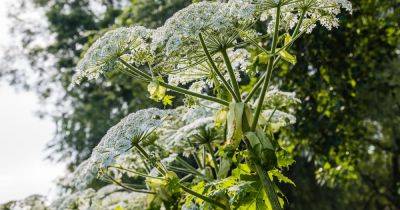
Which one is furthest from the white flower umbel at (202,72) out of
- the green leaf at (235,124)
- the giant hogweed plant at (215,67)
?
the green leaf at (235,124)

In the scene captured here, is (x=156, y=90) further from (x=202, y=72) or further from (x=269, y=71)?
(x=269, y=71)

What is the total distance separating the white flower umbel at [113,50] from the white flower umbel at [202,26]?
0.66ft

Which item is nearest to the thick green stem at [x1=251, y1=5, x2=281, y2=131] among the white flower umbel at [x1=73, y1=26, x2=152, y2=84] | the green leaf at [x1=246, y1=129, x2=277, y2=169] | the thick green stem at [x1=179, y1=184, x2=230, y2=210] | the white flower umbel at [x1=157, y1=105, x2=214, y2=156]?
the green leaf at [x1=246, y1=129, x2=277, y2=169]

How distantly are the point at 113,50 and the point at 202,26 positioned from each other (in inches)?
23.2

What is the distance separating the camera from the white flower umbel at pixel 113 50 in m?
2.78

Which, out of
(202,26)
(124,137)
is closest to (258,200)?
(124,137)

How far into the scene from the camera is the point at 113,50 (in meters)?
2.78

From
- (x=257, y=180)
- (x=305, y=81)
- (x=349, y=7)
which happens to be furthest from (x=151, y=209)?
(x=305, y=81)

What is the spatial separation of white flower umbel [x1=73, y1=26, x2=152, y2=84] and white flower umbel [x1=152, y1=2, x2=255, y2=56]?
20 cm

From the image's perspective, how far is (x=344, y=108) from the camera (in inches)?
335

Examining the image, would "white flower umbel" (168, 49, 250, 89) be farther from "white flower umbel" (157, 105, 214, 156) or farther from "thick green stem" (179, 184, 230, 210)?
"thick green stem" (179, 184, 230, 210)

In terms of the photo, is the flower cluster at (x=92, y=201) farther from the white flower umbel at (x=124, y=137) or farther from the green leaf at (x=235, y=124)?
the green leaf at (x=235, y=124)

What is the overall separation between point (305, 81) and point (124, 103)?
27.3 feet

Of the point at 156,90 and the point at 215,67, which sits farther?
the point at 156,90
